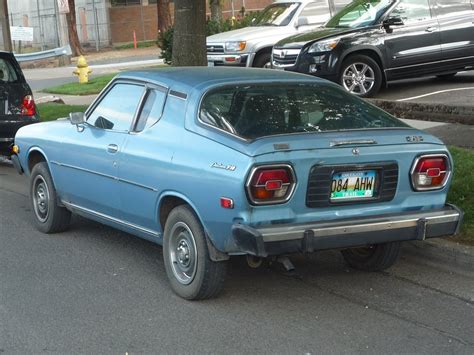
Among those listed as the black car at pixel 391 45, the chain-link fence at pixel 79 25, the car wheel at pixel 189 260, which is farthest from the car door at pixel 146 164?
the chain-link fence at pixel 79 25

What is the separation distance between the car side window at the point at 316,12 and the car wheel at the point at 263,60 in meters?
1.40

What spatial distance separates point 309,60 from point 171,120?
773cm

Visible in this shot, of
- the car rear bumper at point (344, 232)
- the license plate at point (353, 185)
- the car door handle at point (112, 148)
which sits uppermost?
the car door handle at point (112, 148)

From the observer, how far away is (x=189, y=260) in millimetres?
5543

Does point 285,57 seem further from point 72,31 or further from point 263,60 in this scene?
point 72,31

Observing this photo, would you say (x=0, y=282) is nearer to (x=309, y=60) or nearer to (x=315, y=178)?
(x=315, y=178)

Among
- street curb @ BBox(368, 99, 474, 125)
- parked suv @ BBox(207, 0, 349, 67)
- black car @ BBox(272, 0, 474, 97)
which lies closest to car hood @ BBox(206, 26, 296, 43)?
parked suv @ BBox(207, 0, 349, 67)

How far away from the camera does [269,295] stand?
5.69 metres

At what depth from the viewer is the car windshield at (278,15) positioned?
686 inches

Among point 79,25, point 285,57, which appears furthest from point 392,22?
point 79,25

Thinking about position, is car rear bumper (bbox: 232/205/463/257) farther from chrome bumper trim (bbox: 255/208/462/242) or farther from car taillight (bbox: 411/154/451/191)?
car taillight (bbox: 411/154/451/191)

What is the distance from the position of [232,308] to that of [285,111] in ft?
5.09

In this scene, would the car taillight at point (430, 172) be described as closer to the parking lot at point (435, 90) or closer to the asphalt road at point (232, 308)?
the asphalt road at point (232, 308)

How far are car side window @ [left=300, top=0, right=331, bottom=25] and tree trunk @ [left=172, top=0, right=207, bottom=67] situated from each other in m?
7.00
